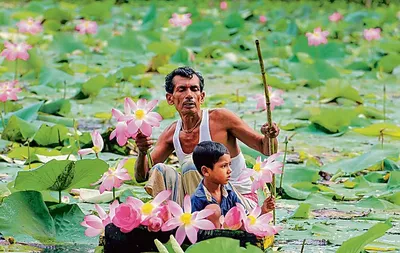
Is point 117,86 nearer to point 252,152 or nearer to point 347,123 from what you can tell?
point 347,123

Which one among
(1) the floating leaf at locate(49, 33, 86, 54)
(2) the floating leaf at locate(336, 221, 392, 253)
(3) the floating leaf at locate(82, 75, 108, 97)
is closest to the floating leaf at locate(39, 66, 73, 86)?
(3) the floating leaf at locate(82, 75, 108, 97)

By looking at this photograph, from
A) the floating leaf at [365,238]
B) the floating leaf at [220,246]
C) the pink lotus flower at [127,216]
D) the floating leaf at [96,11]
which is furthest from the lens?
the floating leaf at [96,11]

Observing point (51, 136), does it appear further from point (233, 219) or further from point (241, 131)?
point (233, 219)

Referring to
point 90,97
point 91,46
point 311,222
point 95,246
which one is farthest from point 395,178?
point 91,46

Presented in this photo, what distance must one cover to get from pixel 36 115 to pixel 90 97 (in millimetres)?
1122

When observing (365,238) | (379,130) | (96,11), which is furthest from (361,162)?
(96,11)

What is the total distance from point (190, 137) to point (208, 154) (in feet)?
1.13

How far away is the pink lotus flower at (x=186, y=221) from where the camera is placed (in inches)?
A: 96.2

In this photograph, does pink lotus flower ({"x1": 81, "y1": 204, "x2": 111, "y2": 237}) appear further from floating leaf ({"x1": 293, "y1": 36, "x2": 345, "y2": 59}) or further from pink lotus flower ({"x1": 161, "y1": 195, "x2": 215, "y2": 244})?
floating leaf ({"x1": 293, "y1": 36, "x2": 345, "y2": 59})

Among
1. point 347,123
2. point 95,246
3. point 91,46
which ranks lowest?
point 91,46

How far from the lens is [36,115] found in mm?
5098

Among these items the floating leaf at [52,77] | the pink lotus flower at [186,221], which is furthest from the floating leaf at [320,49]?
the pink lotus flower at [186,221]

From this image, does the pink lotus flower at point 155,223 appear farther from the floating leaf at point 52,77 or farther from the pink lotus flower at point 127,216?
the floating leaf at point 52,77

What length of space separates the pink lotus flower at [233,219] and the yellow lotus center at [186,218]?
0.14 meters
